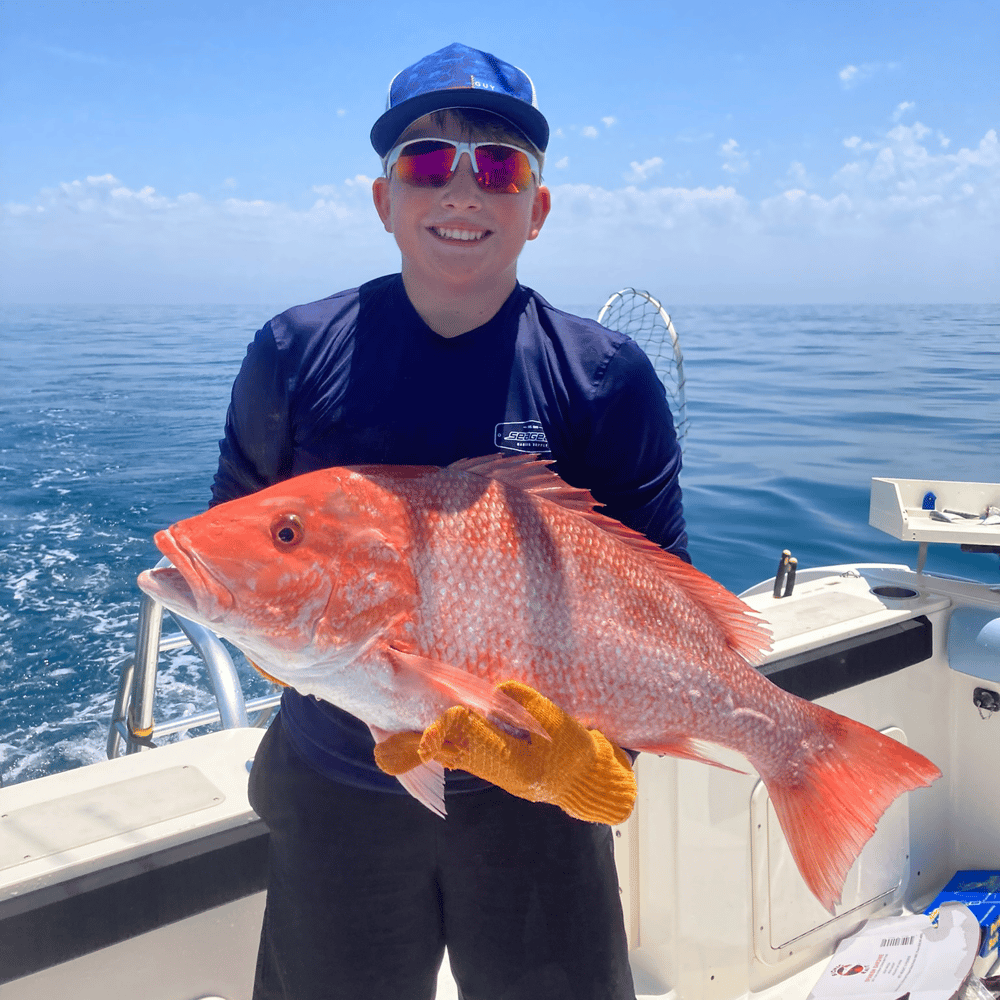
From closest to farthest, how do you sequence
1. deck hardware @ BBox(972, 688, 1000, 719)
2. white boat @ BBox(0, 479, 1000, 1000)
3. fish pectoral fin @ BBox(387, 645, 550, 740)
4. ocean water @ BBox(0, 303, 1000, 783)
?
fish pectoral fin @ BBox(387, 645, 550, 740) < white boat @ BBox(0, 479, 1000, 1000) < deck hardware @ BBox(972, 688, 1000, 719) < ocean water @ BBox(0, 303, 1000, 783)

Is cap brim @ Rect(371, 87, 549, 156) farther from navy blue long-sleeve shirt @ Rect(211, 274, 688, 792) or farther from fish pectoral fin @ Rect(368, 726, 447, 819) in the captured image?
fish pectoral fin @ Rect(368, 726, 447, 819)

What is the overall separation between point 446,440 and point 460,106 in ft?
1.95

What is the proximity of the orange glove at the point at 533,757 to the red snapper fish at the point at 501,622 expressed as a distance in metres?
0.03

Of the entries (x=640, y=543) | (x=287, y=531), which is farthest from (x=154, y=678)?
(x=640, y=543)

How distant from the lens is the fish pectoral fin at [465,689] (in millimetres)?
1176

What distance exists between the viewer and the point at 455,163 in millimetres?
1467

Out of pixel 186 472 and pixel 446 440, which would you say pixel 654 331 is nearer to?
pixel 446 440

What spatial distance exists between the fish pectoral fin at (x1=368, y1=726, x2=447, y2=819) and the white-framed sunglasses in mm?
953

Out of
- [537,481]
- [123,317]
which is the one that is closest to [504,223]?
[537,481]

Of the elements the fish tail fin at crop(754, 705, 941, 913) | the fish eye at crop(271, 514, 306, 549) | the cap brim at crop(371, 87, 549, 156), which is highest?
the cap brim at crop(371, 87, 549, 156)

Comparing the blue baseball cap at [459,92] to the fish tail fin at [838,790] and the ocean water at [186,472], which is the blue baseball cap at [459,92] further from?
the ocean water at [186,472]

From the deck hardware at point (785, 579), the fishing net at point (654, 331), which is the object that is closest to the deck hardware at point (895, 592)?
the deck hardware at point (785, 579)

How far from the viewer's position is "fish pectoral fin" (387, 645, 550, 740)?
118 cm

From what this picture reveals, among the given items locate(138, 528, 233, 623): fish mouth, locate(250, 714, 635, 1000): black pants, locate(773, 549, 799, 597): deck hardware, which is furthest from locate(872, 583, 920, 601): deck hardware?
locate(138, 528, 233, 623): fish mouth
